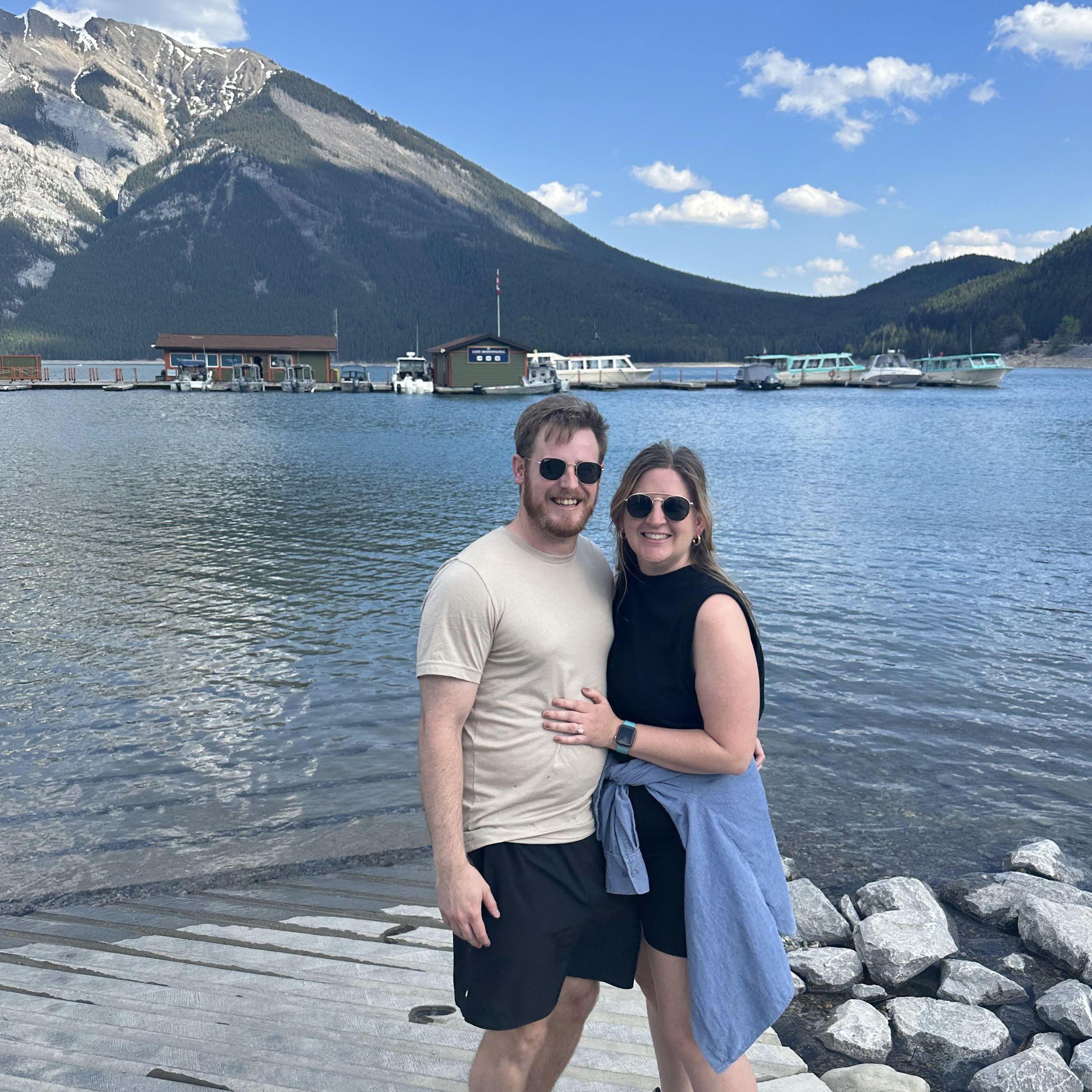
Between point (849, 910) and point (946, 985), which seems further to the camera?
point (849, 910)

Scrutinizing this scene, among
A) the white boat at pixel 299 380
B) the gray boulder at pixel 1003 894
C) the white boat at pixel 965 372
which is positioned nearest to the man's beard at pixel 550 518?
the gray boulder at pixel 1003 894

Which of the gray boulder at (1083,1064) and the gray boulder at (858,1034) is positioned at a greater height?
the gray boulder at (1083,1064)

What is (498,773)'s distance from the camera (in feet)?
8.80

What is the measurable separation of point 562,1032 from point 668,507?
1.74m

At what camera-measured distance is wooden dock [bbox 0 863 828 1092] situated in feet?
10.9

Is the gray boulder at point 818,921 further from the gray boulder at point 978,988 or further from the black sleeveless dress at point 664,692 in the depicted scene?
the black sleeveless dress at point 664,692

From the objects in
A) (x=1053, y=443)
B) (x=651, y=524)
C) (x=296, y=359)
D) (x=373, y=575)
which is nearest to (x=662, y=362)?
(x=296, y=359)

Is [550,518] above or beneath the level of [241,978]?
above

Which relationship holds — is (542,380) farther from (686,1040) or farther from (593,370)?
(686,1040)

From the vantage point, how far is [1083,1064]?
13.1ft

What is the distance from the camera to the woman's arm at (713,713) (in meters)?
2.58

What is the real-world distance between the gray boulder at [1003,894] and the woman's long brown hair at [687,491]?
4.28 m

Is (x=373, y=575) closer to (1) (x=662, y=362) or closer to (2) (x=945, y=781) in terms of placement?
(2) (x=945, y=781)

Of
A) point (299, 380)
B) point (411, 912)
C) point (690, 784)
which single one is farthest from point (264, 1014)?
point (299, 380)
